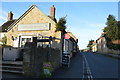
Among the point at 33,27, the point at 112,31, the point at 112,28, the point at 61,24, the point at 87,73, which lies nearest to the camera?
the point at 87,73

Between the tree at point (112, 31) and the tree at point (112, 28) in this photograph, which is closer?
the tree at point (112, 31)

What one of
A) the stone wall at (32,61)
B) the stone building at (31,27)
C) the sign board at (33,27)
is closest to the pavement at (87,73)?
the stone wall at (32,61)

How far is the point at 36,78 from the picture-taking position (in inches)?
328

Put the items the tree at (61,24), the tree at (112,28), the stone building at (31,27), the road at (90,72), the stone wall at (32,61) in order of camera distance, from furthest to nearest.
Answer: the tree at (112,28)
the stone building at (31,27)
the tree at (61,24)
the road at (90,72)
the stone wall at (32,61)

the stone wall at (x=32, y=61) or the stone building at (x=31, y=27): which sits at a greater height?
the stone building at (x=31, y=27)

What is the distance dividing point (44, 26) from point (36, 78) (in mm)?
12414

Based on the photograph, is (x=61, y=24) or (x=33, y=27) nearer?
(x=61, y=24)

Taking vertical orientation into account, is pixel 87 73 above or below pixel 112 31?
below

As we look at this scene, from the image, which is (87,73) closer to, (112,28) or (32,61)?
(32,61)

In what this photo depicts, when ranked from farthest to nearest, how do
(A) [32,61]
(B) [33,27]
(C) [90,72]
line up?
(B) [33,27] → (C) [90,72] → (A) [32,61]

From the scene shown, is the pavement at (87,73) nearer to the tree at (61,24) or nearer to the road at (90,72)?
the road at (90,72)

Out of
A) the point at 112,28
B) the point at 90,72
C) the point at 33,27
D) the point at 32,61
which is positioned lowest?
the point at 90,72

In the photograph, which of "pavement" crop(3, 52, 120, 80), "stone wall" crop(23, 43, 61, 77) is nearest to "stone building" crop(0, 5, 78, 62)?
"pavement" crop(3, 52, 120, 80)

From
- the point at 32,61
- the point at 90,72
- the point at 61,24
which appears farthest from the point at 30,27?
the point at 32,61
